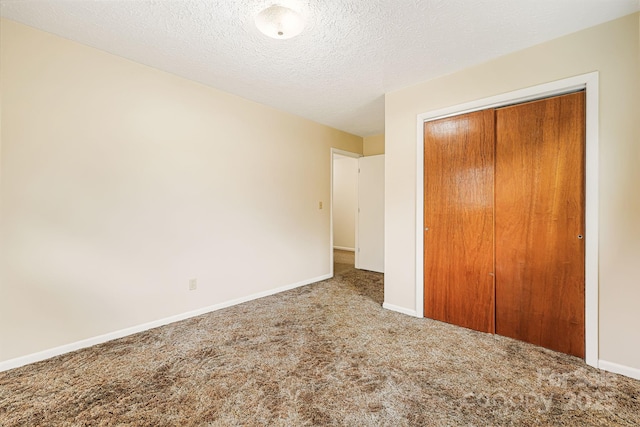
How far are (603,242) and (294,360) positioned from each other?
7.83 feet

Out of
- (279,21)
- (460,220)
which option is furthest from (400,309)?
(279,21)

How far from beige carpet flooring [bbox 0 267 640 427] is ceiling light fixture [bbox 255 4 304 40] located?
2323 millimetres

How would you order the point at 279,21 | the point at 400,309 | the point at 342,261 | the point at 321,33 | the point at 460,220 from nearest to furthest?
the point at 279,21, the point at 321,33, the point at 460,220, the point at 400,309, the point at 342,261

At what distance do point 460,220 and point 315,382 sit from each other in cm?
194

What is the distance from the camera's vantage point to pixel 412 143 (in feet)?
9.70

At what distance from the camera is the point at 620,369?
6.24ft

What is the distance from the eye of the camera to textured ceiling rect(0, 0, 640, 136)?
1811mm

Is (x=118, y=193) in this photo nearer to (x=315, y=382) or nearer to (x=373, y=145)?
(x=315, y=382)

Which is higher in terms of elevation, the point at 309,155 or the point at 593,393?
the point at 309,155

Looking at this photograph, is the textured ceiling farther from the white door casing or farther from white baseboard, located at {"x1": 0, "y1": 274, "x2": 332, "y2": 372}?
white baseboard, located at {"x1": 0, "y1": 274, "x2": 332, "y2": 372}

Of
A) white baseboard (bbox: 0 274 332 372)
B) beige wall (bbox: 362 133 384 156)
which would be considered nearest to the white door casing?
beige wall (bbox: 362 133 384 156)

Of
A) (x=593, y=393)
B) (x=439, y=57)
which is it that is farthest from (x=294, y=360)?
(x=439, y=57)

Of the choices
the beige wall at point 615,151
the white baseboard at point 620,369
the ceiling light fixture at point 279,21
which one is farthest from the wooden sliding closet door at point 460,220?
the ceiling light fixture at point 279,21

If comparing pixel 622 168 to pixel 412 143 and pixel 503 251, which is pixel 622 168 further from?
pixel 412 143
